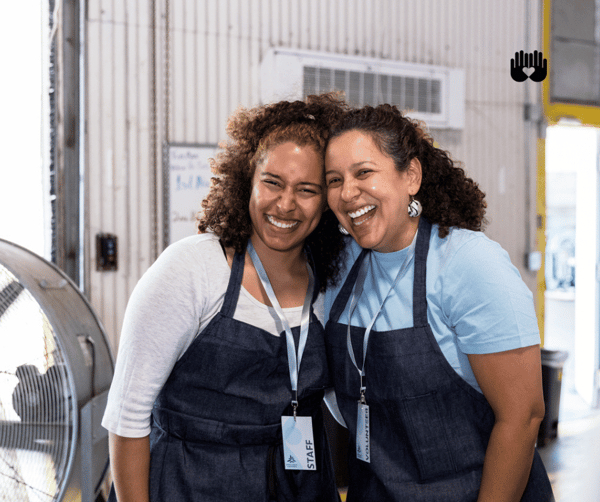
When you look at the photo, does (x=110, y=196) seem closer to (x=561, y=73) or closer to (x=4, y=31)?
(x=4, y=31)

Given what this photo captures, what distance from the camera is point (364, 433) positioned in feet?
4.49

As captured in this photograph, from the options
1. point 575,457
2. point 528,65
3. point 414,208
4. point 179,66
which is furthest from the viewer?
point 528,65

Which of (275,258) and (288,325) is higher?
(275,258)

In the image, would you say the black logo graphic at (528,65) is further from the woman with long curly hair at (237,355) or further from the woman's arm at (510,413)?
the woman's arm at (510,413)

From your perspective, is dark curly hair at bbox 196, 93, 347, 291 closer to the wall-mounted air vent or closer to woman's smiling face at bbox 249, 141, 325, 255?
woman's smiling face at bbox 249, 141, 325, 255

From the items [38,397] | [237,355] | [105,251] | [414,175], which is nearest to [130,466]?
[237,355]

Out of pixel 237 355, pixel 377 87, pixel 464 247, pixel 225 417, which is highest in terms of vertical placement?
pixel 377 87

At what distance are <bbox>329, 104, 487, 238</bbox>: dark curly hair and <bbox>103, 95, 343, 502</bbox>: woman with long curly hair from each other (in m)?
0.14

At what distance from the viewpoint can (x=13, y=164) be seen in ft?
10.5

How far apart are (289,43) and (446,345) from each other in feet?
9.88

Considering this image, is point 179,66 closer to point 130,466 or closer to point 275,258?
point 275,258

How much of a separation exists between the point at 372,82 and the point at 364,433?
3127 millimetres

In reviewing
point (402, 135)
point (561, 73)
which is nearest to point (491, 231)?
point (561, 73)

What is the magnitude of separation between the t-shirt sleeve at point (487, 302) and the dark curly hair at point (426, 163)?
→ 14cm
